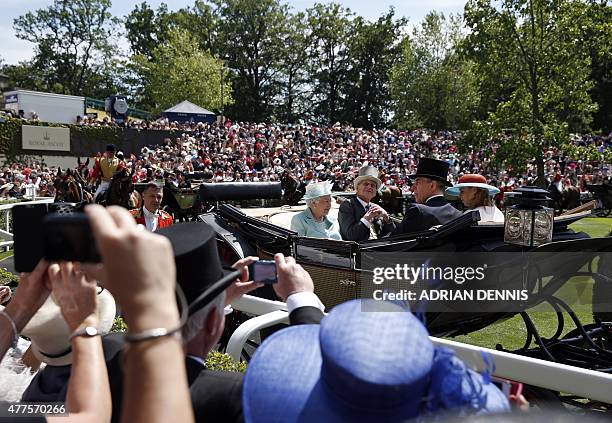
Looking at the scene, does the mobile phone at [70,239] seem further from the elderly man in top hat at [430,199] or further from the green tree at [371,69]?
the green tree at [371,69]

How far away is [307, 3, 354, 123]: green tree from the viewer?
63781 mm

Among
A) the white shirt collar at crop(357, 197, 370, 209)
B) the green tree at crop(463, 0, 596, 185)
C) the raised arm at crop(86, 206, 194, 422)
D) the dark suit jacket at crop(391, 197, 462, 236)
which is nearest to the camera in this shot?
the raised arm at crop(86, 206, 194, 422)

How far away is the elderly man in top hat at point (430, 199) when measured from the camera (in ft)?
14.6

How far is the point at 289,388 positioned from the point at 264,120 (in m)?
64.0

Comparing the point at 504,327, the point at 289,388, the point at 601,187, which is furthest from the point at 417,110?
the point at 289,388

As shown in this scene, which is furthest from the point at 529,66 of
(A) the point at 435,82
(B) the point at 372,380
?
(A) the point at 435,82

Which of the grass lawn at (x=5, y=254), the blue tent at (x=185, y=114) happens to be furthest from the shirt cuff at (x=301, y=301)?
the blue tent at (x=185, y=114)

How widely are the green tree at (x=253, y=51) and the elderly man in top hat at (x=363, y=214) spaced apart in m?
59.5

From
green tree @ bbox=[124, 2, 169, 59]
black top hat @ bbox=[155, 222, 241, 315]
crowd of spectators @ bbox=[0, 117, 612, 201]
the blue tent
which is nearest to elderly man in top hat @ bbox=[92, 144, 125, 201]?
crowd of spectators @ bbox=[0, 117, 612, 201]

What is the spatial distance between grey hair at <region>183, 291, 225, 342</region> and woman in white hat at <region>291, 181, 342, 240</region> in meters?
3.99

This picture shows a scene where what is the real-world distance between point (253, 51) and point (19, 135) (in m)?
39.5

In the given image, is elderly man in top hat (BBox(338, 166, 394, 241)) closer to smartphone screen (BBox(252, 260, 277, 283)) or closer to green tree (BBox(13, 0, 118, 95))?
smartphone screen (BBox(252, 260, 277, 283))

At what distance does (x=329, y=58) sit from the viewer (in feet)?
213

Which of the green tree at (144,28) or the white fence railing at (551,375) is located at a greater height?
the green tree at (144,28)
